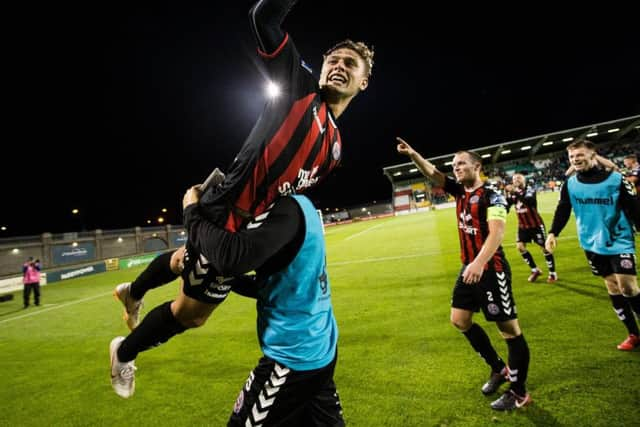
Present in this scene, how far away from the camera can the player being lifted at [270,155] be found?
5.06 feet

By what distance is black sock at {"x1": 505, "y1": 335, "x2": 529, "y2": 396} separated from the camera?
2912mm

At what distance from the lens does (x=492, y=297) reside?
3.13m

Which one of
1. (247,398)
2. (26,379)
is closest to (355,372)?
(247,398)

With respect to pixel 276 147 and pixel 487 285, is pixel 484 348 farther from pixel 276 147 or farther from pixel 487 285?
pixel 276 147

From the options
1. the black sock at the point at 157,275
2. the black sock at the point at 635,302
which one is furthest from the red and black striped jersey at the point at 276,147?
the black sock at the point at 635,302

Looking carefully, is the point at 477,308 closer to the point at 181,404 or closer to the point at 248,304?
the point at 181,404

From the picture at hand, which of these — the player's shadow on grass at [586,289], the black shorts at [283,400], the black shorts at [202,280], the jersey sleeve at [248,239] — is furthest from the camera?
the player's shadow on grass at [586,289]

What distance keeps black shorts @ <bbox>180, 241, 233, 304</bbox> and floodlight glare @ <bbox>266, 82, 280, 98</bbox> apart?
2.83ft

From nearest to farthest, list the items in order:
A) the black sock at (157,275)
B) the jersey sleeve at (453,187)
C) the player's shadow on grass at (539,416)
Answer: the black sock at (157,275) → the player's shadow on grass at (539,416) → the jersey sleeve at (453,187)

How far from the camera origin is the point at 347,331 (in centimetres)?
552

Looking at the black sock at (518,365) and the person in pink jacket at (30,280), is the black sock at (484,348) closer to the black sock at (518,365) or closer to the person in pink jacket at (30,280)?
the black sock at (518,365)

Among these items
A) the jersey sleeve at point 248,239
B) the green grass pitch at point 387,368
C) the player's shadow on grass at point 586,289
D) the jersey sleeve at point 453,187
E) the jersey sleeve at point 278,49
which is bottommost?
the green grass pitch at point 387,368

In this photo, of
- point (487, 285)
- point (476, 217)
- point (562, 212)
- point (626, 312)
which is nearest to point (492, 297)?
point (487, 285)

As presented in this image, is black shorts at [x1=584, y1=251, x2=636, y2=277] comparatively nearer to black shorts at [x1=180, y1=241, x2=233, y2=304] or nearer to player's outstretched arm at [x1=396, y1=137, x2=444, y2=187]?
player's outstretched arm at [x1=396, y1=137, x2=444, y2=187]
